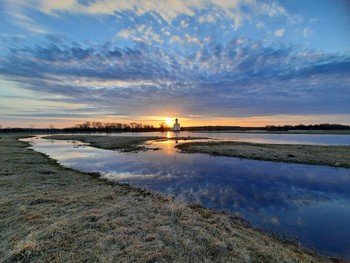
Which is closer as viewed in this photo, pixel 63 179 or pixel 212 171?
pixel 63 179

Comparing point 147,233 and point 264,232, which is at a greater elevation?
point 147,233

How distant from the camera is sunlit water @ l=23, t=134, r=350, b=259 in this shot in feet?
25.3

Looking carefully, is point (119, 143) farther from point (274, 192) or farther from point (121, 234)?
point (121, 234)

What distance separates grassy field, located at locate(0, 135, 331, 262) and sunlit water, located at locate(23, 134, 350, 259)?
1257 millimetres

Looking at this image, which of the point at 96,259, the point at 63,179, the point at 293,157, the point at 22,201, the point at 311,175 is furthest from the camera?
the point at 293,157

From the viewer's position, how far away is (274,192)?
40.5 feet

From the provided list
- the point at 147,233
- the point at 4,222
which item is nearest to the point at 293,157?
the point at 147,233

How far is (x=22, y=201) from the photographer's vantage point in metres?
8.64

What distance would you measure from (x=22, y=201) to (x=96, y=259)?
19.5ft

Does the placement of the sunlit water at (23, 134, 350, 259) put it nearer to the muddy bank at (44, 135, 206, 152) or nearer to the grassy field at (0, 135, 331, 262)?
the grassy field at (0, 135, 331, 262)

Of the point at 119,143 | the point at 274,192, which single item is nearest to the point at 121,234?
the point at 274,192

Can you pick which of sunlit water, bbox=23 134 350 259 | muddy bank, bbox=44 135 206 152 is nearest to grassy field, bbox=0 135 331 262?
sunlit water, bbox=23 134 350 259

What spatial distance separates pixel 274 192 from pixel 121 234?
10030 mm

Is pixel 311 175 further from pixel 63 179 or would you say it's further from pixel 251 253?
pixel 63 179
